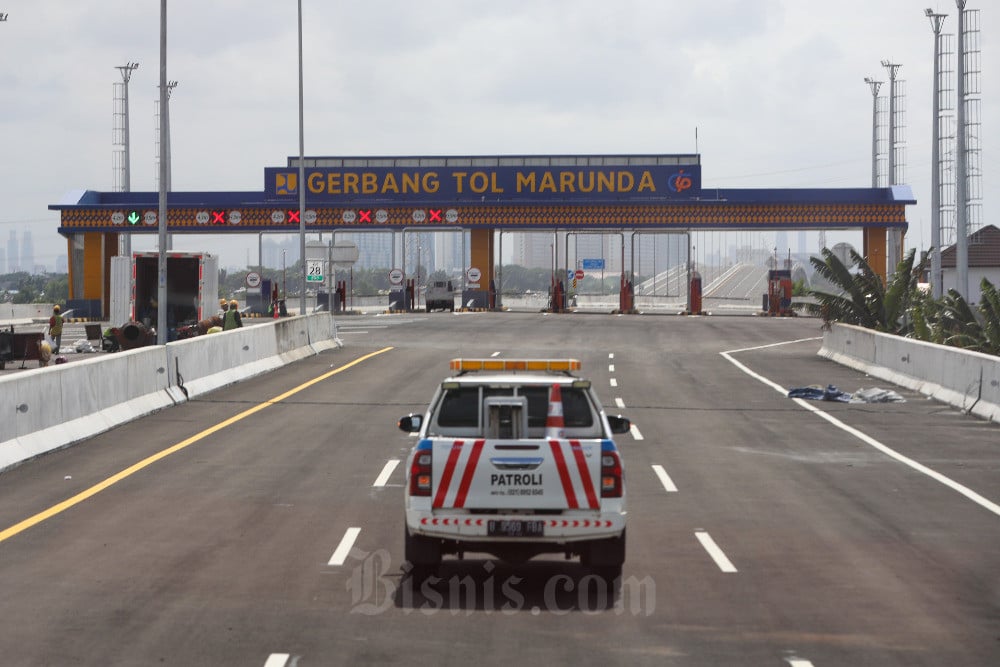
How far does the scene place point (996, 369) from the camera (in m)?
24.0

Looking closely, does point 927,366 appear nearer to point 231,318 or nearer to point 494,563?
point 231,318

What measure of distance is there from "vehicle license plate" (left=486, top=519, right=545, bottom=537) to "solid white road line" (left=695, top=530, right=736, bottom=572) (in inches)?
84.4

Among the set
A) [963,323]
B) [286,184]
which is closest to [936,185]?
[963,323]

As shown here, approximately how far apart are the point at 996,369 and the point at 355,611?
16.9 metres

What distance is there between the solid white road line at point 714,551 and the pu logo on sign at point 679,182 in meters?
58.3

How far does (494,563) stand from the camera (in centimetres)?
1220

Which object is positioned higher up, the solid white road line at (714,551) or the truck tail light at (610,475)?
the truck tail light at (610,475)

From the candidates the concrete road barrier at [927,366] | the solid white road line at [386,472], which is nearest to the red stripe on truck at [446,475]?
the solid white road line at [386,472]

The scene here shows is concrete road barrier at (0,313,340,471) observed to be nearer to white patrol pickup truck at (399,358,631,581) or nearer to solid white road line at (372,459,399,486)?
solid white road line at (372,459,399,486)

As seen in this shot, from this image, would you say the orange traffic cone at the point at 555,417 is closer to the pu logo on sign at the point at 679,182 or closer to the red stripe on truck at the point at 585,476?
the red stripe on truck at the point at 585,476

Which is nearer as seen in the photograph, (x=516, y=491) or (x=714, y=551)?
(x=516, y=491)

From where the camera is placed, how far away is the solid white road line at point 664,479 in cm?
1655

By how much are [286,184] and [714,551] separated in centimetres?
6291

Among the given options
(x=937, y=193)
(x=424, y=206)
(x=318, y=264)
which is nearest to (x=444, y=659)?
(x=937, y=193)
